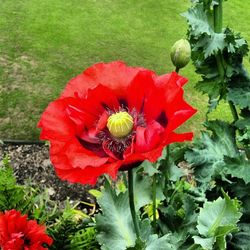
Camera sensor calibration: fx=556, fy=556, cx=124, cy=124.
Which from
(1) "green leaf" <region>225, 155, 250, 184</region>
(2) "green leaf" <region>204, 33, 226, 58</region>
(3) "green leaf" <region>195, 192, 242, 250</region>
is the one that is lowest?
(1) "green leaf" <region>225, 155, 250, 184</region>

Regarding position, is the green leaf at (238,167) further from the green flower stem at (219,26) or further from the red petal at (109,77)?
the red petal at (109,77)

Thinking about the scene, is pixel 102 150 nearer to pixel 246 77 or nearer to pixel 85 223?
pixel 246 77

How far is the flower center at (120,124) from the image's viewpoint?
2.69 ft

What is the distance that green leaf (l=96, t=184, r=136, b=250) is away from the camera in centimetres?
113

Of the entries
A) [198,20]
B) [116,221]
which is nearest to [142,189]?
[116,221]

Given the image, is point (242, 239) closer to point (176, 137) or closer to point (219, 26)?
point (219, 26)

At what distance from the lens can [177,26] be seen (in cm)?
411

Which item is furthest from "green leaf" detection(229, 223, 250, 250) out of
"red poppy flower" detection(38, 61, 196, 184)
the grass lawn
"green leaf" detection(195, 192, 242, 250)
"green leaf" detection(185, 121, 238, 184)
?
the grass lawn

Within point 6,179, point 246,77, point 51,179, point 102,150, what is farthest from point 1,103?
point 102,150

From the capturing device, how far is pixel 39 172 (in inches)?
99.2

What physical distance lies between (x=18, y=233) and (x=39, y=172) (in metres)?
1.31

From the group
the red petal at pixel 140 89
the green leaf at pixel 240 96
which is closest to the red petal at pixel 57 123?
the red petal at pixel 140 89

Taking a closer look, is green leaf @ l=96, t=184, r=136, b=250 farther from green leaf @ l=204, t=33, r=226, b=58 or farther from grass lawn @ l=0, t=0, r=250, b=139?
grass lawn @ l=0, t=0, r=250, b=139

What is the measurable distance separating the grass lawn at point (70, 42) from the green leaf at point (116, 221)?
1736mm
